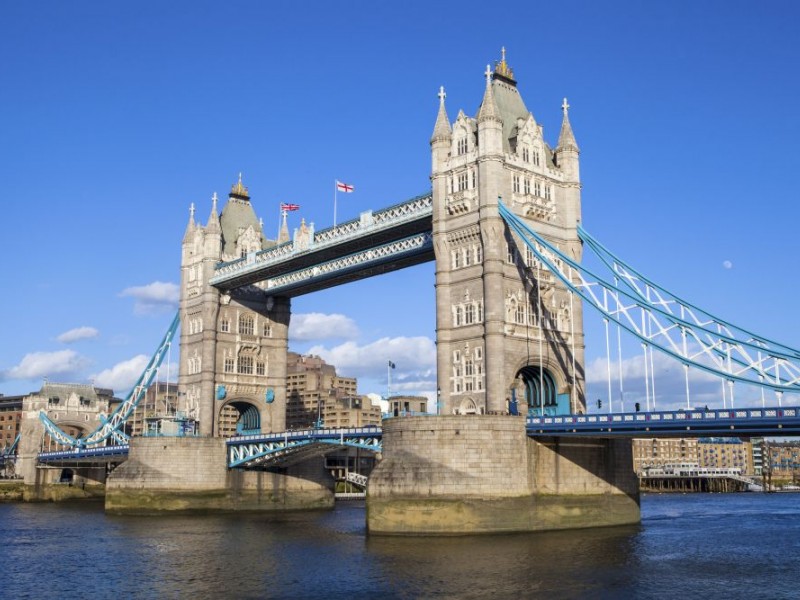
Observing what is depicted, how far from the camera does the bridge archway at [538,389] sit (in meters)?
61.7

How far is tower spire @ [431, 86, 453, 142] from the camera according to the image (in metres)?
64.6

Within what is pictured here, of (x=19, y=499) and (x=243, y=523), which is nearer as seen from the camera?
(x=243, y=523)

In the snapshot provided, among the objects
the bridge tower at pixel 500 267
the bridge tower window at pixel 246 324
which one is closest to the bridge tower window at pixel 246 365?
the bridge tower window at pixel 246 324

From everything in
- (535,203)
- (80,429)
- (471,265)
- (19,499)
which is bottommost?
(19,499)

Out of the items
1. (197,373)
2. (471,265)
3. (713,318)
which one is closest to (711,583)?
(713,318)

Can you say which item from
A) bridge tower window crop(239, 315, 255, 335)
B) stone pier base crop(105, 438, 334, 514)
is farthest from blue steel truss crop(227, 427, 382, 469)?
bridge tower window crop(239, 315, 255, 335)

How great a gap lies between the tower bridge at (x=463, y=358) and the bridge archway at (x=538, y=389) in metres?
0.14

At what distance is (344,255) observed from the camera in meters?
76.4

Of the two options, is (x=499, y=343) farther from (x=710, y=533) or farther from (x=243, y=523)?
(x=243, y=523)

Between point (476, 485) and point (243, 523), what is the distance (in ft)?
76.2

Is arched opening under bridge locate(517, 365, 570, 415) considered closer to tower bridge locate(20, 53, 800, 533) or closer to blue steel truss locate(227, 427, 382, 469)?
tower bridge locate(20, 53, 800, 533)

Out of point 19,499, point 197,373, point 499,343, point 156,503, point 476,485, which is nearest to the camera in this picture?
point 476,485

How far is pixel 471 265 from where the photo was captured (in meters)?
61.6

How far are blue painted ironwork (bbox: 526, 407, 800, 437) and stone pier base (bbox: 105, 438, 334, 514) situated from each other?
114 feet
